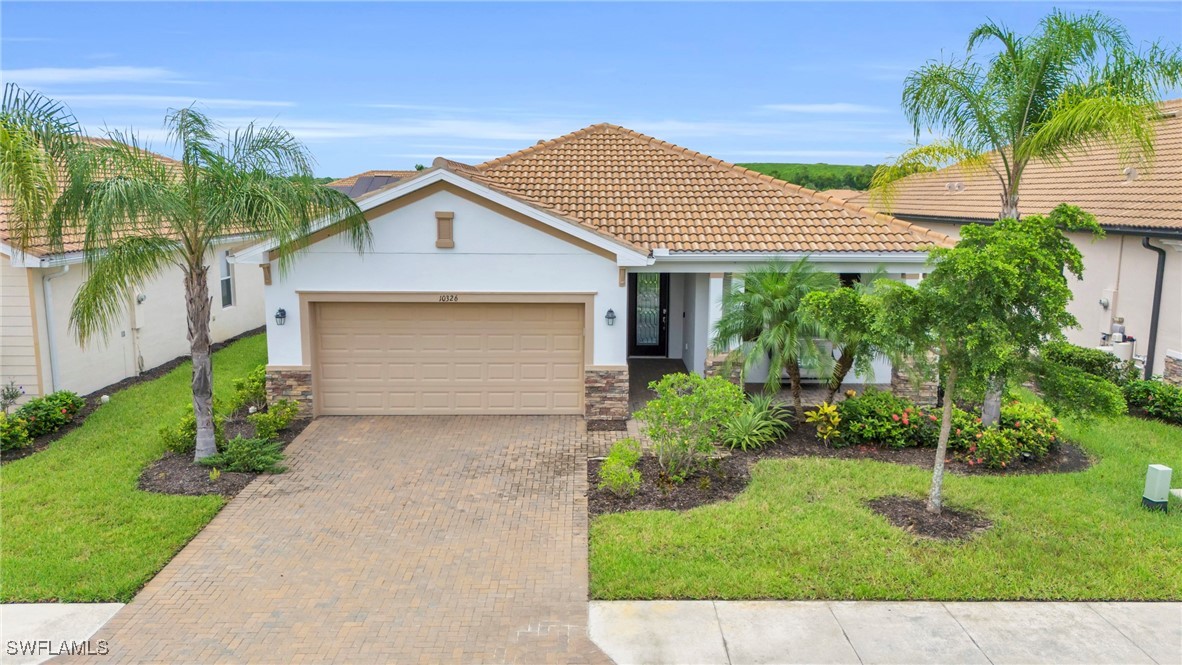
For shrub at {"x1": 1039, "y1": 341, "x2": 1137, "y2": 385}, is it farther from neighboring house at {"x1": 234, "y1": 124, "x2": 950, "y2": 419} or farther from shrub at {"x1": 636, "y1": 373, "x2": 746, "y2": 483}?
shrub at {"x1": 636, "y1": 373, "x2": 746, "y2": 483}

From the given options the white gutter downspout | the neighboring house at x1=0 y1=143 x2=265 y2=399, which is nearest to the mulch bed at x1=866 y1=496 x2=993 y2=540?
the neighboring house at x1=0 y1=143 x2=265 y2=399

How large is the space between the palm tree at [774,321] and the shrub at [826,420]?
1.39 feet

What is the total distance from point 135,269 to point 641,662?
8053mm

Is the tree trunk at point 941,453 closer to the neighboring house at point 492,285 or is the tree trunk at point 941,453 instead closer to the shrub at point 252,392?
the neighboring house at point 492,285

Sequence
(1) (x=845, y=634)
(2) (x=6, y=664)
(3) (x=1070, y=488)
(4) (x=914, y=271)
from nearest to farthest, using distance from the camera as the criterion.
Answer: (2) (x=6, y=664) → (1) (x=845, y=634) → (3) (x=1070, y=488) → (4) (x=914, y=271)

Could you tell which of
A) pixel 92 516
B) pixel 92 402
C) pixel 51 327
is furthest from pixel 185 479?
pixel 51 327

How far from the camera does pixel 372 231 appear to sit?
12703 mm

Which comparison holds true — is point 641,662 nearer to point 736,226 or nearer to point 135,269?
point 135,269

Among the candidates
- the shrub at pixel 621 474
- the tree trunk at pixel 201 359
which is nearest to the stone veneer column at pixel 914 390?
the shrub at pixel 621 474

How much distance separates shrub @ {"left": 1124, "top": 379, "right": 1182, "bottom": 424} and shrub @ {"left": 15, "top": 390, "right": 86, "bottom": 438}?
18007 millimetres

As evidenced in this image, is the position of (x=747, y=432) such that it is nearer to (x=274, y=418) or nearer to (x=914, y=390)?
(x=914, y=390)

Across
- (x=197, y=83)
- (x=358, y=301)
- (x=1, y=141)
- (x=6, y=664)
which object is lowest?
(x=6, y=664)

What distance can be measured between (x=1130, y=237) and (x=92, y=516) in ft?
59.6

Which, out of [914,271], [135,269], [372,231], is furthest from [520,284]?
[914,271]
